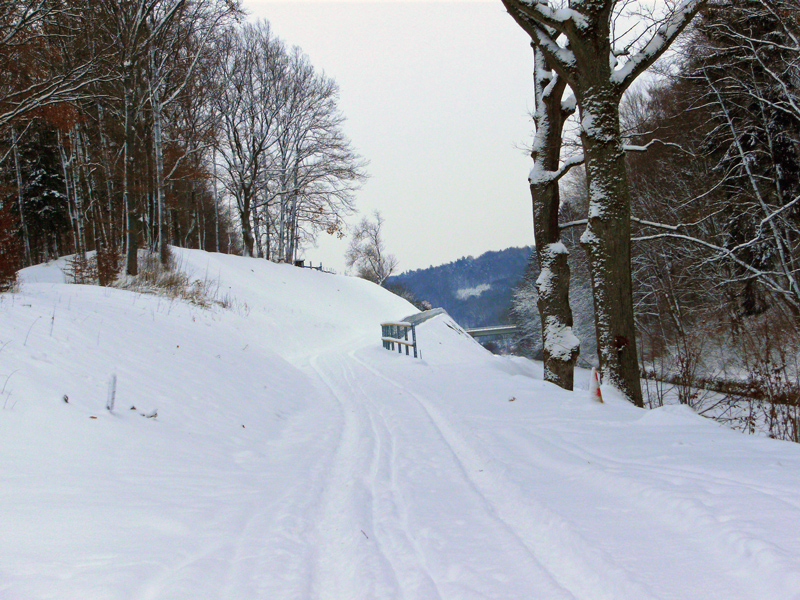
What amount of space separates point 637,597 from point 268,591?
170 cm

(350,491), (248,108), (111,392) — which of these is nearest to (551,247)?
(350,491)

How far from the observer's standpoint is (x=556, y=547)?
2.55 m

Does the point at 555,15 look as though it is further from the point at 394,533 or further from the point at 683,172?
the point at 683,172

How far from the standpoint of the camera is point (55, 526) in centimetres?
238

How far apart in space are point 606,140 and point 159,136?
62.6 ft

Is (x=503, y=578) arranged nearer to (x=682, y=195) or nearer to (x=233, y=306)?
(x=233, y=306)

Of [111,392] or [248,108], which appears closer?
[111,392]

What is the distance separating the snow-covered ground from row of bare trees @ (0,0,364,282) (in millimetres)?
5809

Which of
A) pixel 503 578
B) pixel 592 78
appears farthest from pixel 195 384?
pixel 592 78

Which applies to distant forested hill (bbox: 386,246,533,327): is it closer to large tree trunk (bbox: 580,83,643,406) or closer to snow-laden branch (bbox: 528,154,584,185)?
snow-laden branch (bbox: 528,154,584,185)

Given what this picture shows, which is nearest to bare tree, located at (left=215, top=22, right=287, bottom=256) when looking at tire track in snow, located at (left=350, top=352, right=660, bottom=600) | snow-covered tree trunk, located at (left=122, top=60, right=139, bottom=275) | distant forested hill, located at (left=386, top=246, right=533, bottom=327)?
snow-covered tree trunk, located at (left=122, top=60, right=139, bottom=275)

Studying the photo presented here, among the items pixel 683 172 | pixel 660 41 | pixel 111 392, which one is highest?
pixel 683 172

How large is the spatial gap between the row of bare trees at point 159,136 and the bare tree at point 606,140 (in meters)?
8.71

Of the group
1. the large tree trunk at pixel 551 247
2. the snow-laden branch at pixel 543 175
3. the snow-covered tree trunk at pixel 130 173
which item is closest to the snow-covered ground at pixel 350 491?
the large tree trunk at pixel 551 247
